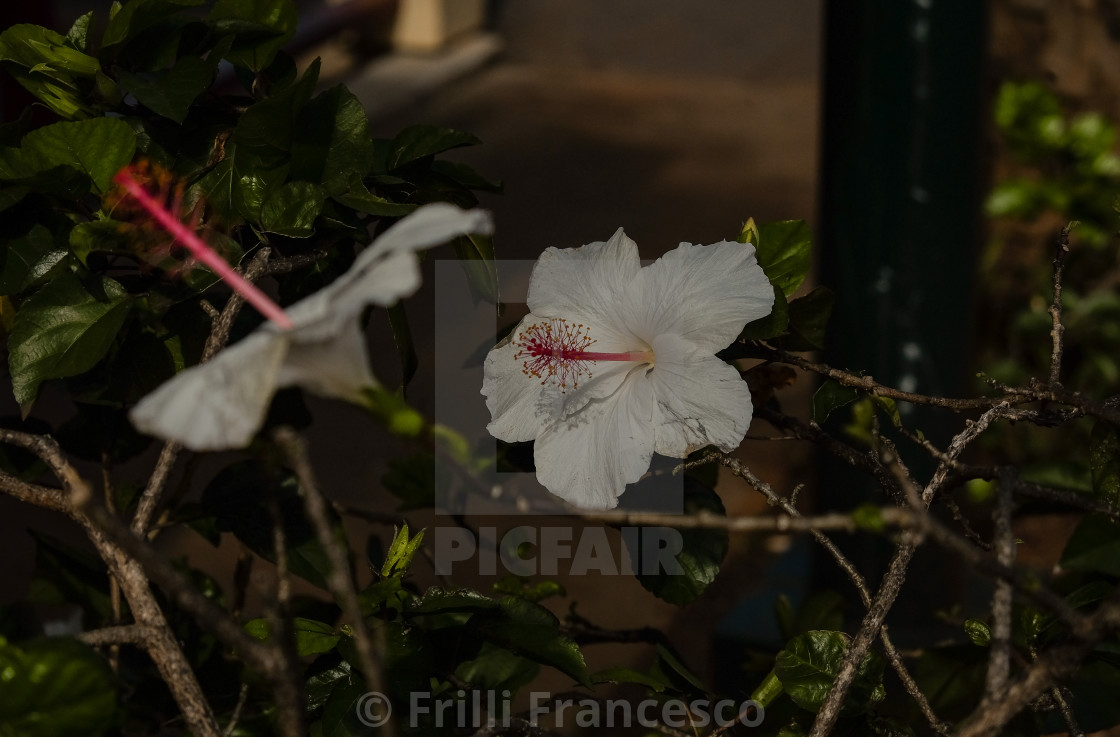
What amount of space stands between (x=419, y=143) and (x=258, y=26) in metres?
0.14

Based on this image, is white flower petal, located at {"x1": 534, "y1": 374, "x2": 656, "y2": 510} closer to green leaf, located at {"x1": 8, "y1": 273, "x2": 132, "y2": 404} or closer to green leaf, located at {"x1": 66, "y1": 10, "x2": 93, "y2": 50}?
green leaf, located at {"x1": 8, "y1": 273, "x2": 132, "y2": 404}

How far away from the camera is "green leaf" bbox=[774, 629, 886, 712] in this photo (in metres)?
0.78

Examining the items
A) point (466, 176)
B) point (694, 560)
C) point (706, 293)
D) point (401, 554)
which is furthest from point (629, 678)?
point (466, 176)

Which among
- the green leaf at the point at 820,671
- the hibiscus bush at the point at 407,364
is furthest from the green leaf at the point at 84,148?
the green leaf at the point at 820,671

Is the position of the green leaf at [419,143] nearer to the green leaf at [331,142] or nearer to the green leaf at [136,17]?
the green leaf at [331,142]

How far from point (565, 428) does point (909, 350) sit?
1022mm

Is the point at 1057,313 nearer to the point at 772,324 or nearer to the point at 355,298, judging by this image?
the point at 772,324

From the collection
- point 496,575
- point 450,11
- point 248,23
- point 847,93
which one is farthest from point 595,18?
point 248,23

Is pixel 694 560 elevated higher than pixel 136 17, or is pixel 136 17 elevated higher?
pixel 136 17

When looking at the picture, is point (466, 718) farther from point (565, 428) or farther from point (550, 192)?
point (550, 192)

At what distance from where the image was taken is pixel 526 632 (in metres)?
0.80

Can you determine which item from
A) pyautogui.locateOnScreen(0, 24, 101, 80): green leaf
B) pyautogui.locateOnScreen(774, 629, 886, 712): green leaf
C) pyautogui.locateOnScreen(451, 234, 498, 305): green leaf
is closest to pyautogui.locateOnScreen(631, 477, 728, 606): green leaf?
pyautogui.locateOnScreen(774, 629, 886, 712): green leaf

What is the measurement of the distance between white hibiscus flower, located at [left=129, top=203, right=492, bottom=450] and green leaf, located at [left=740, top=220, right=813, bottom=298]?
0.37 meters

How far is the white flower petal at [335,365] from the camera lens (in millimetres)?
533
